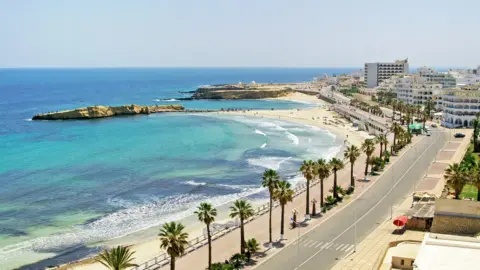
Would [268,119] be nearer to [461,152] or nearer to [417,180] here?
[461,152]

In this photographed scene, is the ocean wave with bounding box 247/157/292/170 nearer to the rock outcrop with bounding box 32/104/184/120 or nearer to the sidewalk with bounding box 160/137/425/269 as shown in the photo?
the sidewalk with bounding box 160/137/425/269

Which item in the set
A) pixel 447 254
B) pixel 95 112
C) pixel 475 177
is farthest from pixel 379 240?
pixel 95 112

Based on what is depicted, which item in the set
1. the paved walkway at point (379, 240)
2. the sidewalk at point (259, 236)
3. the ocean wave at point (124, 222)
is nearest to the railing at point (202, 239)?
the sidewalk at point (259, 236)

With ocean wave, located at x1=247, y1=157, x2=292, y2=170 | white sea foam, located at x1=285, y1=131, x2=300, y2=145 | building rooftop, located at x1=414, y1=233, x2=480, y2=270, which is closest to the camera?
A: building rooftop, located at x1=414, y1=233, x2=480, y2=270

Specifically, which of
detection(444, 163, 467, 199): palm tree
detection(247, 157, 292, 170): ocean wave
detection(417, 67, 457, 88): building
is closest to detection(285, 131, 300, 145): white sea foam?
detection(247, 157, 292, 170): ocean wave

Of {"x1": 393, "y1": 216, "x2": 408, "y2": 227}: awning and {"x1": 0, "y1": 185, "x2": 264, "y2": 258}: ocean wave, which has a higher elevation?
{"x1": 393, "y1": 216, "x2": 408, "y2": 227}: awning

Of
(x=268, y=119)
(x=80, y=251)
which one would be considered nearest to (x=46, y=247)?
(x=80, y=251)

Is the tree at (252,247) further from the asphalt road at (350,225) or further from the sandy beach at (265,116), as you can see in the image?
the sandy beach at (265,116)
